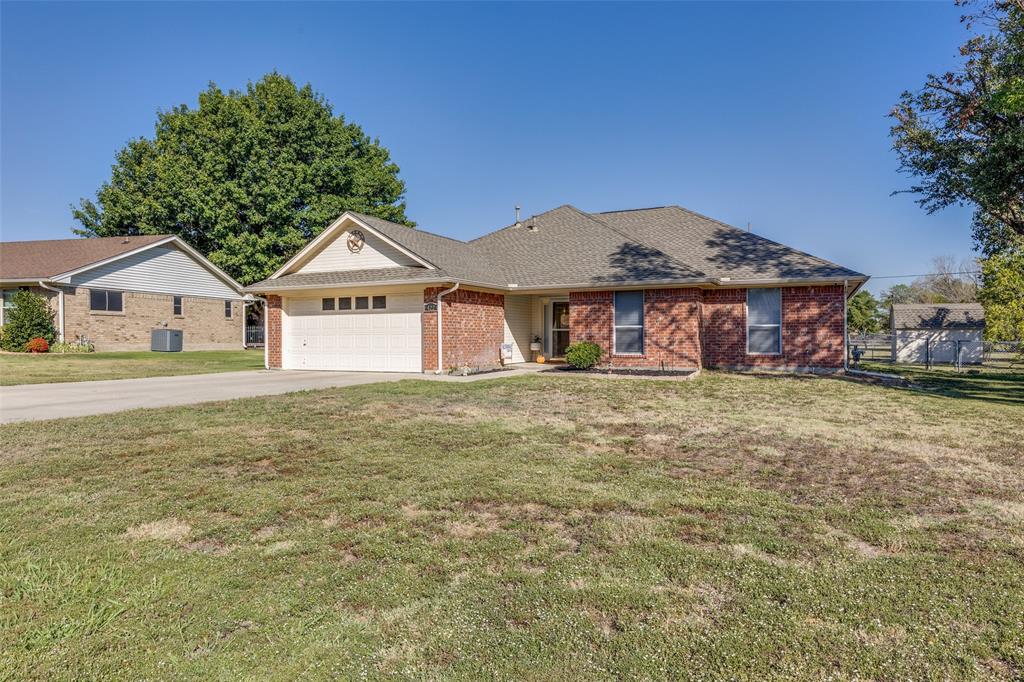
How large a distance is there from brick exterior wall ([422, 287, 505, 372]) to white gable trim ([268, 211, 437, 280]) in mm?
1128

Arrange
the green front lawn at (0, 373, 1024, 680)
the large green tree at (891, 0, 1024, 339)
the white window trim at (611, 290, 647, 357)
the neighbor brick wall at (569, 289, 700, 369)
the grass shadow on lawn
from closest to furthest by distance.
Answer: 1. the green front lawn at (0, 373, 1024, 680)
2. the grass shadow on lawn
3. the large green tree at (891, 0, 1024, 339)
4. the neighbor brick wall at (569, 289, 700, 369)
5. the white window trim at (611, 290, 647, 357)

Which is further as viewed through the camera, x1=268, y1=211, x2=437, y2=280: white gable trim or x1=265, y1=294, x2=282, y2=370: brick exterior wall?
x1=265, y1=294, x2=282, y2=370: brick exterior wall

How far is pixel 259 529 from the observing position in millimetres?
3961

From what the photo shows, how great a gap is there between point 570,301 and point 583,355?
7.33 feet

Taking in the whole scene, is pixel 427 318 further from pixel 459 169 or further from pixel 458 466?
pixel 459 169

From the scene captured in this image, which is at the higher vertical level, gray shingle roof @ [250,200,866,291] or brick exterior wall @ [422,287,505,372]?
gray shingle roof @ [250,200,866,291]

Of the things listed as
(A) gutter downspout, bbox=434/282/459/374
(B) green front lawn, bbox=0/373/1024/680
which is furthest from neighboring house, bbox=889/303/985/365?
(B) green front lawn, bbox=0/373/1024/680

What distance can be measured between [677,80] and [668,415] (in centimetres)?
1514

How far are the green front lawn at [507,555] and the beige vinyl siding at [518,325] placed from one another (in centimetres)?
1225

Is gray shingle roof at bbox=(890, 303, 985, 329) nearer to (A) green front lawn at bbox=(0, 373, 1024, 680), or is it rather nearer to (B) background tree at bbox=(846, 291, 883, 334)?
(B) background tree at bbox=(846, 291, 883, 334)

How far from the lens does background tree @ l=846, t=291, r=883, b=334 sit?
2093 inches

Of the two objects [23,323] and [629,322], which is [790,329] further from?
[23,323]

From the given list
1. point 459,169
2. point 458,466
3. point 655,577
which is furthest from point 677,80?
point 655,577

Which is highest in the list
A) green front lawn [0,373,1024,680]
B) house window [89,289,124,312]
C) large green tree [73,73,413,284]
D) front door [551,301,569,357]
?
large green tree [73,73,413,284]
